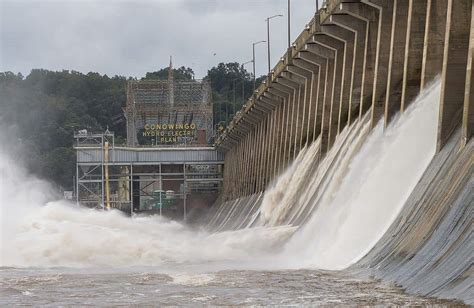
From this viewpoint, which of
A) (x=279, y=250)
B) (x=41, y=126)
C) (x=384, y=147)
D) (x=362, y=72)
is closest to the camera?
(x=384, y=147)

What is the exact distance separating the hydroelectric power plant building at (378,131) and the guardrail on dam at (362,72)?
0.16ft

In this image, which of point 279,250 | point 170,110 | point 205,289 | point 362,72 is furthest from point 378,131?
point 170,110

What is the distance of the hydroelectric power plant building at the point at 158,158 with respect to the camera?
118938 mm

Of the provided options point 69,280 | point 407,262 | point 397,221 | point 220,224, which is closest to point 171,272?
point 69,280

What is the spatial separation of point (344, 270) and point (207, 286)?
4.27m

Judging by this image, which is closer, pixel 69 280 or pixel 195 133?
pixel 69 280

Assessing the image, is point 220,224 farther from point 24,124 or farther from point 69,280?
point 24,124

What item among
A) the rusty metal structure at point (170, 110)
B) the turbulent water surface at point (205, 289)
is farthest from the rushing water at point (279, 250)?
the rusty metal structure at point (170, 110)

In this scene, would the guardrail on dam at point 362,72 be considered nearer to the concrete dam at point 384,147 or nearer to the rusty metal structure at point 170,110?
the concrete dam at point 384,147

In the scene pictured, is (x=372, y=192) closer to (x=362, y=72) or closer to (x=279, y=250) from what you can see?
(x=279, y=250)

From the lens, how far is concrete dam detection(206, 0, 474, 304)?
25906mm

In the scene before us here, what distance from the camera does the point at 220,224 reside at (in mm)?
98000

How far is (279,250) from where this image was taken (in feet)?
144

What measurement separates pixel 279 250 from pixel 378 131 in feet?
20.7
